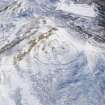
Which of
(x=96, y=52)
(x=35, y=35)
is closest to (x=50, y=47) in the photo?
(x=35, y=35)

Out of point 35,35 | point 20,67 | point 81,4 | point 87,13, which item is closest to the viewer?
point 20,67

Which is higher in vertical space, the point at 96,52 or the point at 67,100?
the point at 96,52

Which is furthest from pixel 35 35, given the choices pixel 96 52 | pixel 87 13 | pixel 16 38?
pixel 87 13

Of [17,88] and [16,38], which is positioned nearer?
[17,88]

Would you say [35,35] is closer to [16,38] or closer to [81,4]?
[16,38]

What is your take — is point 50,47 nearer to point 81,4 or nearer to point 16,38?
point 16,38

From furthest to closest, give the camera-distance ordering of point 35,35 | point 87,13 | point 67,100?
point 87,13 < point 35,35 < point 67,100
